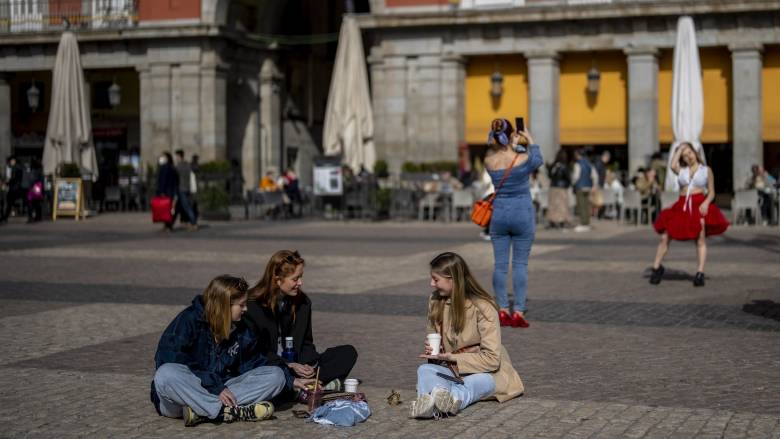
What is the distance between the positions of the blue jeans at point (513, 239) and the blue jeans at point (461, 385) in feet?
11.1

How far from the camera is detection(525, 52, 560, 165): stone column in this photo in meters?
30.4

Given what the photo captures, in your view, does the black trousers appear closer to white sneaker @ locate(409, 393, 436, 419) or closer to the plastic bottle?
the plastic bottle

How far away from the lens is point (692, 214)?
44.9ft

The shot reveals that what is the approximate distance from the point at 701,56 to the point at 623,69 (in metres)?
1.91

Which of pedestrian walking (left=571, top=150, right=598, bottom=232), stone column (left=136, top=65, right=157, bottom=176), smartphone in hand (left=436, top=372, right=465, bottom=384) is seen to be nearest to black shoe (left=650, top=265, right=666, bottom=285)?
smartphone in hand (left=436, top=372, right=465, bottom=384)

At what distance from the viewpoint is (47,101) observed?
39312 mm

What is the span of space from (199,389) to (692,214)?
8.27 meters

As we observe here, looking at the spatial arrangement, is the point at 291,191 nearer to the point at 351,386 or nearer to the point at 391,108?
the point at 391,108

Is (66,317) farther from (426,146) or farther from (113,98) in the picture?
(113,98)

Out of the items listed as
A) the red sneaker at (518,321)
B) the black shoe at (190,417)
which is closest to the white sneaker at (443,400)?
the black shoe at (190,417)

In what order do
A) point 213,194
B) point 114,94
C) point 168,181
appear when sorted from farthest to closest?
point 114,94, point 213,194, point 168,181

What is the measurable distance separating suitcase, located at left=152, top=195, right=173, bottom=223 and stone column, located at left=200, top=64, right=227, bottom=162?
10243 millimetres

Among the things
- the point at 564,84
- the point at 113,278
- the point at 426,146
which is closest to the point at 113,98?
the point at 426,146

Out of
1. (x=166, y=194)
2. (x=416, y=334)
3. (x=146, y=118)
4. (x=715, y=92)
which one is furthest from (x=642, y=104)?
(x=416, y=334)
